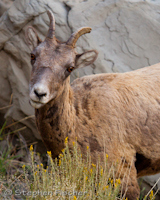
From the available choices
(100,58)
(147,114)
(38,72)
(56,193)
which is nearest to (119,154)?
(147,114)

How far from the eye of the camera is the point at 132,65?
6383mm

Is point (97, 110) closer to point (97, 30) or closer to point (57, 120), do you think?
point (57, 120)

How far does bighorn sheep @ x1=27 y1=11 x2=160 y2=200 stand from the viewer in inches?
152

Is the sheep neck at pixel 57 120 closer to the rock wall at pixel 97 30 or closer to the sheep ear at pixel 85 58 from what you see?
the sheep ear at pixel 85 58

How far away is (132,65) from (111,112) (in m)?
2.45

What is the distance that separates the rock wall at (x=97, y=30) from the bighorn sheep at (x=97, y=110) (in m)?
1.76

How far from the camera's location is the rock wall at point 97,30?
20.8 ft

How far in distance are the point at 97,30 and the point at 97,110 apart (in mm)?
A: 2826

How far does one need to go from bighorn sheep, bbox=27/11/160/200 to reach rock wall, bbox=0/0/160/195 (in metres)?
1.76

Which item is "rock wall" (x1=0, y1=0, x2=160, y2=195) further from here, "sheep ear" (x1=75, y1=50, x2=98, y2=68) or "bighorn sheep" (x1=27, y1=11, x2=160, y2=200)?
"sheep ear" (x1=75, y1=50, x2=98, y2=68)

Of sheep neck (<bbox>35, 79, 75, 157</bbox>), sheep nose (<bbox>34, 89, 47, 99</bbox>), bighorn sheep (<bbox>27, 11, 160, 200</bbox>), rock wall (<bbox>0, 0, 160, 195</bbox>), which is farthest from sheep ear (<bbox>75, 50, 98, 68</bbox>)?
rock wall (<bbox>0, 0, 160, 195</bbox>)

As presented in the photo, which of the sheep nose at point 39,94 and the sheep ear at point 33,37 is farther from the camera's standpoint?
the sheep ear at point 33,37

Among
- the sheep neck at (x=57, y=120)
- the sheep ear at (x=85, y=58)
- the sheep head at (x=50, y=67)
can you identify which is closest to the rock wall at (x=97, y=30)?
the sheep ear at (x=85, y=58)

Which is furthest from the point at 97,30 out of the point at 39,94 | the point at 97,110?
the point at 39,94
